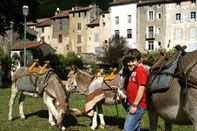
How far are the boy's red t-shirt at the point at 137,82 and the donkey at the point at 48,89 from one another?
4.49m

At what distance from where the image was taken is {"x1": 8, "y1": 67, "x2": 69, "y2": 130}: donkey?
14.3m

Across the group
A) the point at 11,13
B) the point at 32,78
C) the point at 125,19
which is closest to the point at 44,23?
the point at 125,19

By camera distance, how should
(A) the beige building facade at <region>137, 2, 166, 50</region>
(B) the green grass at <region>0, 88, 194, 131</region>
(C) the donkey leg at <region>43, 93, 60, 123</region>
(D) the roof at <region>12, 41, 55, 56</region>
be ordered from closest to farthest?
(C) the donkey leg at <region>43, 93, 60, 123</region> < (B) the green grass at <region>0, 88, 194, 131</region> < (D) the roof at <region>12, 41, 55, 56</region> < (A) the beige building facade at <region>137, 2, 166, 50</region>

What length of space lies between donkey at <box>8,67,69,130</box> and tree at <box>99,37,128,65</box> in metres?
81.4

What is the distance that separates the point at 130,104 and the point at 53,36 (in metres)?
128

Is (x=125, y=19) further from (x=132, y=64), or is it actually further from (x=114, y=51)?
(x=132, y=64)

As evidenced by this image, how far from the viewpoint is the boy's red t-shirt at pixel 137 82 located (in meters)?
9.55

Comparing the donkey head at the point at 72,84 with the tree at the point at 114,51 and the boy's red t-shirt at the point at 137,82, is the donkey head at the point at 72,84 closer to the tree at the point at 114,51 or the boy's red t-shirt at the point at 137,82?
the boy's red t-shirt at the point at 137,82

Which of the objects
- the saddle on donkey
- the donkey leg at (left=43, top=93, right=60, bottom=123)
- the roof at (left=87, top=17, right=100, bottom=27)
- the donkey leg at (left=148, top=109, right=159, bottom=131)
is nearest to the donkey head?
the donkey leg at (left=43, top=93, right=60, bottom=123)

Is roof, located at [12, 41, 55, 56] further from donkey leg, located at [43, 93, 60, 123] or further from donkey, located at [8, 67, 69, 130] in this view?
donkey leg, located at [43, 93, 60, 123]

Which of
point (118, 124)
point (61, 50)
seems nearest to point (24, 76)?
point (118, 124)

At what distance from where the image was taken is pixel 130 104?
390 inches

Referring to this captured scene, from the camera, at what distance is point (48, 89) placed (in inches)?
632

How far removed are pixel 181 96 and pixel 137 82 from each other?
94 cm
